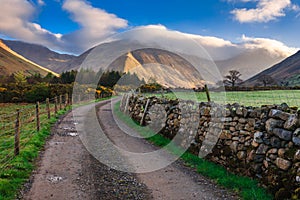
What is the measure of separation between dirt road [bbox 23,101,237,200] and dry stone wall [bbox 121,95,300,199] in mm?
1026

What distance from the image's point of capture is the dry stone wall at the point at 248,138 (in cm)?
547

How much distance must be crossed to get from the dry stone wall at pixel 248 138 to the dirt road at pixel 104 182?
1.03 m

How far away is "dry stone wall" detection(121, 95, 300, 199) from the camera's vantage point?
5473 millimetres

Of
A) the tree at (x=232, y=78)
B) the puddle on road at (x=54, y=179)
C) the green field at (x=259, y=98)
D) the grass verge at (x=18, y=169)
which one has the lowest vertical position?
the puddle on road at (x=54, y=179)

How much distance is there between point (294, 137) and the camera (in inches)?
215

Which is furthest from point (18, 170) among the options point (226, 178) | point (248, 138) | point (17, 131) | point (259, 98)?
point (259, 98)

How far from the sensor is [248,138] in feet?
23.0

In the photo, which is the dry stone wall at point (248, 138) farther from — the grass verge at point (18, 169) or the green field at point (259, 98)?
the grass verge at point (18, 169)

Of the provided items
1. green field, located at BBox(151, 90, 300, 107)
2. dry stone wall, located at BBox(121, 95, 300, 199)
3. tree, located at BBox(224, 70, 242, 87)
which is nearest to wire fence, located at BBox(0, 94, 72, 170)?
dry stone wall, located at BBox(121, 95, 300, 199)

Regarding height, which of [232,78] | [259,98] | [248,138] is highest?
[232,78]

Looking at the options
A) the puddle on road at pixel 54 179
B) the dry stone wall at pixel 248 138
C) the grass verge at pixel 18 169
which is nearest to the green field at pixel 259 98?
the dry stone wall at pixel 248 138

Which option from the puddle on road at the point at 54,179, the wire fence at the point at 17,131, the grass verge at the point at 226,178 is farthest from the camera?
the wire fence at the point at 17,131

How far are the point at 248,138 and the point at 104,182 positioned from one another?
4.04m

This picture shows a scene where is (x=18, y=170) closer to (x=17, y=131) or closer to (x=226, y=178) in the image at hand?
(x=17, y=131)
